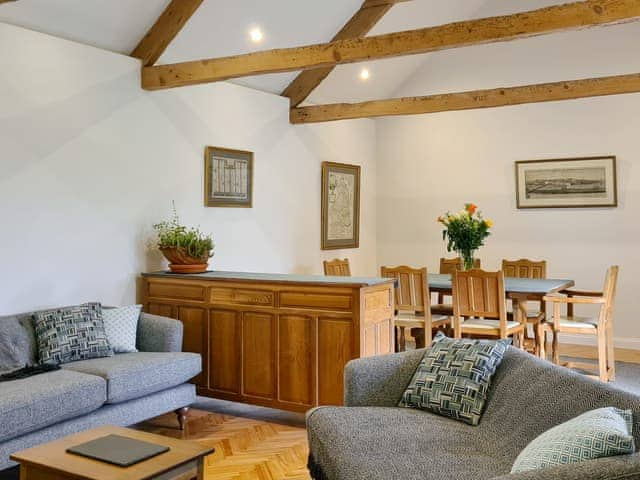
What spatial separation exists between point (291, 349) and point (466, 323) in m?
1.82

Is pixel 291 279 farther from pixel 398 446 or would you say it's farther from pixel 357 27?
pixel 357 27

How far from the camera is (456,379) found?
2830mm

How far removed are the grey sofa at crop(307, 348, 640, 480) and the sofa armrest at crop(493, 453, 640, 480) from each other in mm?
301

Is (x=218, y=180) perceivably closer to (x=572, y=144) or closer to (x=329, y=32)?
(x=329, y=32)

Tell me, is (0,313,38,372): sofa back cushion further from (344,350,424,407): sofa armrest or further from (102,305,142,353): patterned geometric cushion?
(344,350,424,407): sofa armrest

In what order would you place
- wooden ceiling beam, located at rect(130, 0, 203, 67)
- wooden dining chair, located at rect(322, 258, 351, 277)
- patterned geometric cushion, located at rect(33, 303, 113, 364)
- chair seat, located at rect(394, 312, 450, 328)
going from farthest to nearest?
1. wooden dining chair, located at rect(322, 258, 351, 277)
2. chair seat, located at rect(394, 312, 450, 328)
3. wooden ceiling beam, located at rect(130, 0, 203, 67)
4. patterned geometric cushion, located at rect(33, 303, 113, 364)

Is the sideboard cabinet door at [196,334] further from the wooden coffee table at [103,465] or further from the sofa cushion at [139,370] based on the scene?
Result: the wooden coffee table at [103,465]

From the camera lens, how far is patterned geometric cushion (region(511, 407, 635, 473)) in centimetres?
168

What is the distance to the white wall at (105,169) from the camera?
13.7ft

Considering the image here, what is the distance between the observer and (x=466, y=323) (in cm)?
546

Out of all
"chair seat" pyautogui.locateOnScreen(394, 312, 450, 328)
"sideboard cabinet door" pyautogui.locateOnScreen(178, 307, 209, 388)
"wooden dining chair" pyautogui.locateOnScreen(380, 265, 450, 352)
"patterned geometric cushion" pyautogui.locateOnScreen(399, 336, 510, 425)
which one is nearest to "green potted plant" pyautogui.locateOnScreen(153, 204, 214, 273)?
"sideboard cabinet door" pyautogui.locateOnScreen(178, 307, 209, 388)

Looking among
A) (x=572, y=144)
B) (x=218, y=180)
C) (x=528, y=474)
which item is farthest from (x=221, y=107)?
(x=528, y=474)

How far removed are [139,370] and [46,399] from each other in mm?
645

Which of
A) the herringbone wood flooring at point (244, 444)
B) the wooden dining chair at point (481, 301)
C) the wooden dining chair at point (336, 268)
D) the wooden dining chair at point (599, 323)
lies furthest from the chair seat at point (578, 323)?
the herringbone wood flooring at point (244, 444)
